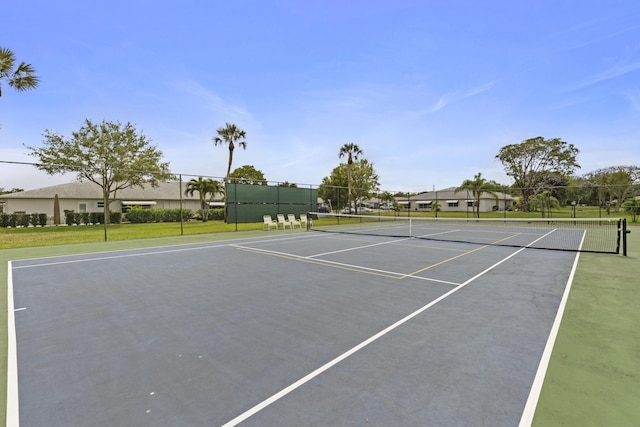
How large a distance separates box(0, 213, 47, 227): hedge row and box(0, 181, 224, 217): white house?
439 cm

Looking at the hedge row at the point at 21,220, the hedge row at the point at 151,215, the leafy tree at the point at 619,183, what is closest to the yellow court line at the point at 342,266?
the hedge row at the point at 151,215

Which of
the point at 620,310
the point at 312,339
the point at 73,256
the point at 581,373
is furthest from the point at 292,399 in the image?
the point at 73,256

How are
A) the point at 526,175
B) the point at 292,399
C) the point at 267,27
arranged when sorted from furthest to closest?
the point at 526,175 → the point at 267,27 → the point at 292,399

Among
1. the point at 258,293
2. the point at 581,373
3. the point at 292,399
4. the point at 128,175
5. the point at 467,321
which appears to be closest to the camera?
the point at 292,399

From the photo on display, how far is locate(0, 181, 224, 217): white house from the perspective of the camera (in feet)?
105

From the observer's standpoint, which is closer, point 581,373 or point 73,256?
point 581,373

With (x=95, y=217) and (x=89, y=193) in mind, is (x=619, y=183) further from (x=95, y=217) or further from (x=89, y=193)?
(x=89, y=193)

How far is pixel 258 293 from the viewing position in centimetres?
577

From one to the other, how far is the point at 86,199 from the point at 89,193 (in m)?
1.58

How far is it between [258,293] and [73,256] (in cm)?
899

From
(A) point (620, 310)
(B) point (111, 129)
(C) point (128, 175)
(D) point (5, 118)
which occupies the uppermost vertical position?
(B) point (111, 129)

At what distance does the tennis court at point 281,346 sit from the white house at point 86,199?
29.2 metres

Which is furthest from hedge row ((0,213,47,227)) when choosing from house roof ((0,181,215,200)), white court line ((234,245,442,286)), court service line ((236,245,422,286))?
court service line ((236,245,422,286))

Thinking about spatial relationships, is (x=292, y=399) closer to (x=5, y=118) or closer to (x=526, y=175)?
(x=5, y=118)
